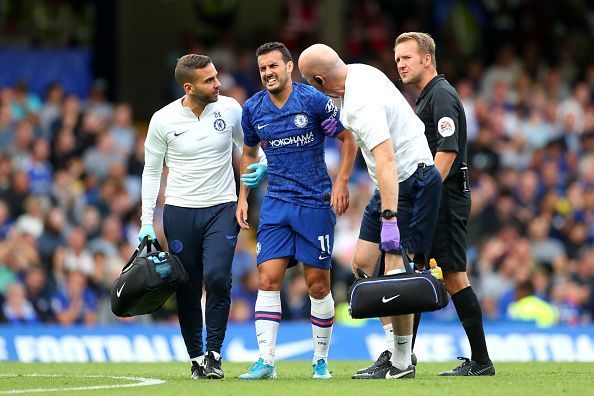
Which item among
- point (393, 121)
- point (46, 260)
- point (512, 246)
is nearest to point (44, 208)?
point (46, 260)

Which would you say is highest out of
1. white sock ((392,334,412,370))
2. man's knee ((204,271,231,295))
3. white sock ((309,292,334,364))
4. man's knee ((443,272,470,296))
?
man's knee ((204,271,231,295))

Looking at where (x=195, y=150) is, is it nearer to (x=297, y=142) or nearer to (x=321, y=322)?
(x=297, y=142)

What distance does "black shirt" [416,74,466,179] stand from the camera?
949 cm

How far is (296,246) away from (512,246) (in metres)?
9.65

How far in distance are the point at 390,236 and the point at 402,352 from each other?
1.06 meters

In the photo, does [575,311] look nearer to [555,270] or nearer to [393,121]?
[555,270]

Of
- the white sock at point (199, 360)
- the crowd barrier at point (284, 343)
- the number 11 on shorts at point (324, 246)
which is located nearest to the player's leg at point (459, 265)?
the number 11 on shorts at point (324, 246)

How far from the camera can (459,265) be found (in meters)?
9.65

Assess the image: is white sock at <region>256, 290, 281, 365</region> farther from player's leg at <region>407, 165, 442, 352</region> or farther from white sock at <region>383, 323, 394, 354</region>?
player's leg at <region>407, 165, 442, 352</region>

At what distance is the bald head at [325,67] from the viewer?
9.12 metres

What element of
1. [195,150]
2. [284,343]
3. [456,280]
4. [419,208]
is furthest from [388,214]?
[284,343]

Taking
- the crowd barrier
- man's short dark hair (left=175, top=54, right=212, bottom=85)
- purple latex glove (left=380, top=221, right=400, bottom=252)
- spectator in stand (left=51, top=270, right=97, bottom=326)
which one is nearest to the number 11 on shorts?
purple latex glove (left=380, top=221, right=400, bottom=252)

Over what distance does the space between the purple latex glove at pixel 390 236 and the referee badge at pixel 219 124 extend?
1.65 m

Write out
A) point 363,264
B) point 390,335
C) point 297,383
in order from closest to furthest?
point 297,383 < point 363,264 < point 390,335
